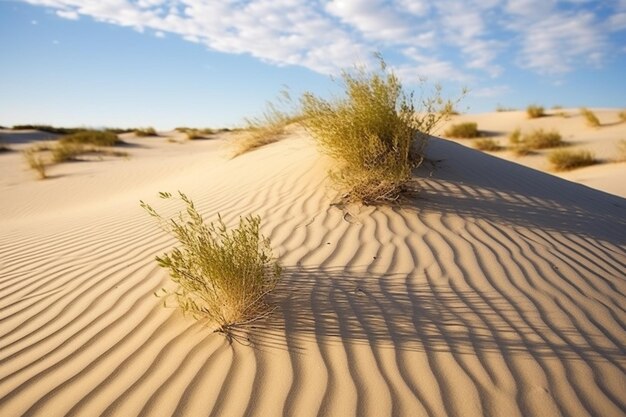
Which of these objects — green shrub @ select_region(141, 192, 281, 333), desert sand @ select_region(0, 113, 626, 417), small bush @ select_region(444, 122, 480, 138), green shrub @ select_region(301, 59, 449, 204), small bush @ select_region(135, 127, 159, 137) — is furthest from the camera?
small bush @ select_region(135, 127, 159, 137)

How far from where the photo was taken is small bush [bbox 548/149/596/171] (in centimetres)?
1289

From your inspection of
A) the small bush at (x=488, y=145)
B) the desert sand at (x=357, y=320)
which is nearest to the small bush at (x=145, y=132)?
the small bush at (x=488, y=145)

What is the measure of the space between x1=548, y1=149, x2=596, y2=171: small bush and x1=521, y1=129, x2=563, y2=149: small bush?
2.22 m

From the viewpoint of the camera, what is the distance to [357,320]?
103 inches

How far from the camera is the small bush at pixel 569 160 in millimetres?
12891

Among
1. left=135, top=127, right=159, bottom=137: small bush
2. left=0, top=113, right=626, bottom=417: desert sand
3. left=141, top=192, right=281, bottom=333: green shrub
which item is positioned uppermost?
left=141, top=192, right=281, bottom=333: green shrub

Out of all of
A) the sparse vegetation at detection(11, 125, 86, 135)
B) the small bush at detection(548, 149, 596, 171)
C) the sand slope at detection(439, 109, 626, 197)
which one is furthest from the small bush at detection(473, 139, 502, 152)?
the sparse vegetation at detection(11, 125, 86, 135)

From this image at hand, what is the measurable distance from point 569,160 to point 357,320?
12.8 m

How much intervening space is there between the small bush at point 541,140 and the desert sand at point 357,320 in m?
11.3

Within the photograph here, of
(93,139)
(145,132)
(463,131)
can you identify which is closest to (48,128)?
(145,132)

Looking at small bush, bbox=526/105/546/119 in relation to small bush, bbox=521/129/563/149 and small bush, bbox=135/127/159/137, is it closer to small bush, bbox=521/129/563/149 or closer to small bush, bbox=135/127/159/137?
small bush, bbox=521/129/563/149

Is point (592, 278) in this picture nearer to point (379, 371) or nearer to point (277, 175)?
point (379, 371)

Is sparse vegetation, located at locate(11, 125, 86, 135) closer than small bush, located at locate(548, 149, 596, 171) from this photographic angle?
No

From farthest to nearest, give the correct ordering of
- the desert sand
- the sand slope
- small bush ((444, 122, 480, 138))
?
small bush ((444, 122, 480, 138))
the sand slope
the desert sand
